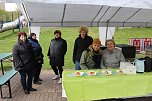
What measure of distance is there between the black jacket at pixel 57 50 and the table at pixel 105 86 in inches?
81.7

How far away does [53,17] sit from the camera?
641cm

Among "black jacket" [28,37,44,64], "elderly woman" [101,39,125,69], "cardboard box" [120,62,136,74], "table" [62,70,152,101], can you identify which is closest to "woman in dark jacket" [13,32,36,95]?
"black jacket" [28,37,44,64]

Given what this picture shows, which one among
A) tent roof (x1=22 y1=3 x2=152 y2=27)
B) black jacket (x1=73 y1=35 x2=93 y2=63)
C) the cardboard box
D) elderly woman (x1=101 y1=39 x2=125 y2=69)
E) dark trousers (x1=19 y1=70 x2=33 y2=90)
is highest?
tent roof (x1=22 y1=3 x2=152 y2=27)

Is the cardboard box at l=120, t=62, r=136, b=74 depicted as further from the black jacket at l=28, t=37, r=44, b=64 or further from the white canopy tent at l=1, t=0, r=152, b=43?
the black jacket at l=28, t=37, r=44, b=64

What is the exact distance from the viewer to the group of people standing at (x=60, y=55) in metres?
4.57

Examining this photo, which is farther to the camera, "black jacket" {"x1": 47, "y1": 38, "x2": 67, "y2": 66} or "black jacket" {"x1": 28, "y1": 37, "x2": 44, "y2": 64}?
"black jacket" {"x1": 47, "y1": 38, "x2": 67, "y2": 66}

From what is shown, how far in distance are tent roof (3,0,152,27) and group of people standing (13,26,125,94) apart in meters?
0.59

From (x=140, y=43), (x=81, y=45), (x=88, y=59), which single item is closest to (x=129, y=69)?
(x=88, y=59)

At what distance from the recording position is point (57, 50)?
5.97 metres

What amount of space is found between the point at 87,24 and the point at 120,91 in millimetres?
3694

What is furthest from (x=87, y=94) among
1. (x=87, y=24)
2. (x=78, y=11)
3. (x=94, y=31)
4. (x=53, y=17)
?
(x=94, y=31)

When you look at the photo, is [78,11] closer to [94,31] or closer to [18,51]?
[18,51]

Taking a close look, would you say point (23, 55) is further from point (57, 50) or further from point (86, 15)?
point (86, 15)

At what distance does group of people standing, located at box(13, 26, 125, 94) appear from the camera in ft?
15.0
